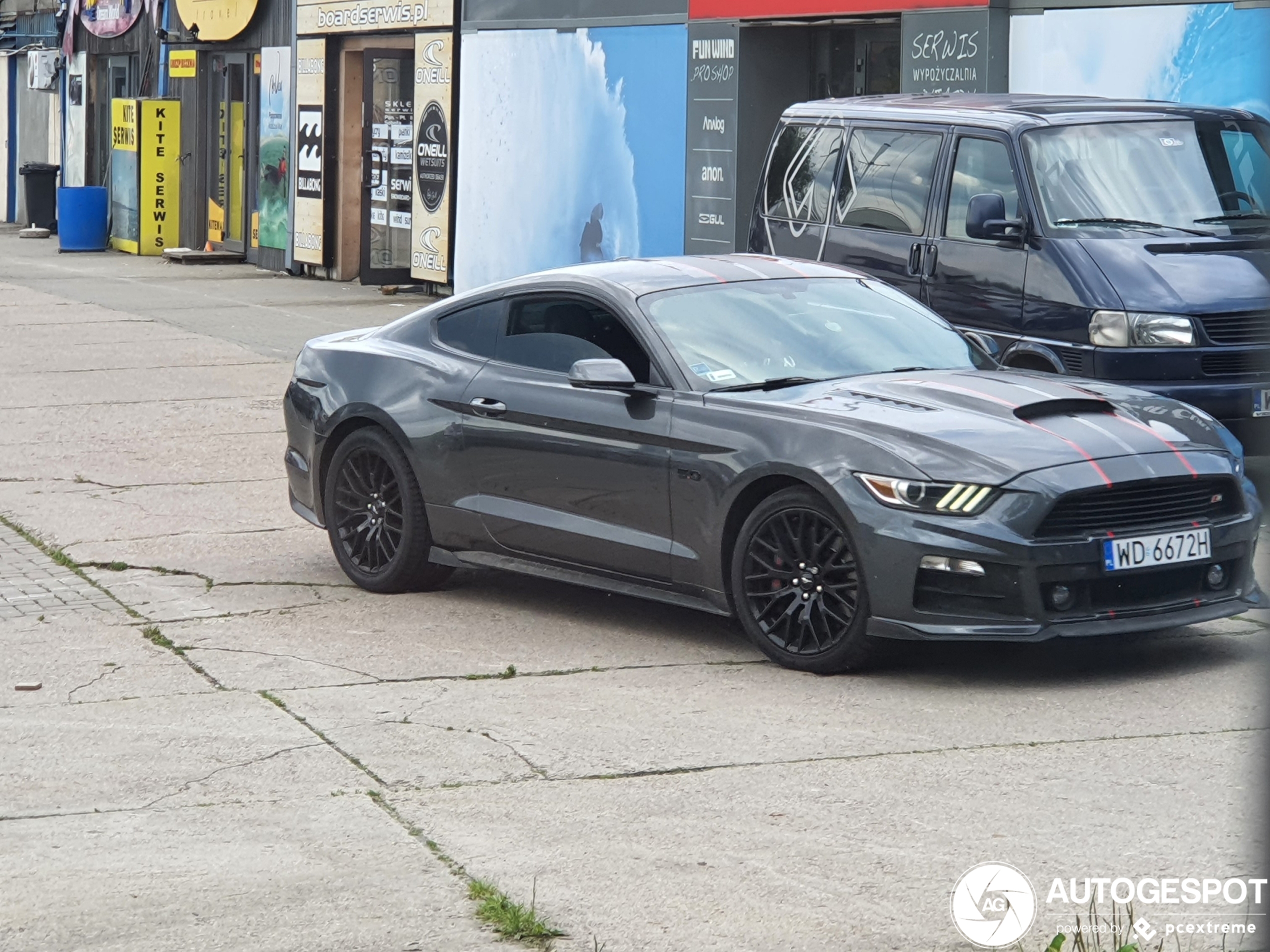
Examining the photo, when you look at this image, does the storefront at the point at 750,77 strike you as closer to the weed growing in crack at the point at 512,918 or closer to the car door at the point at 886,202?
the car door at the point at 886,202

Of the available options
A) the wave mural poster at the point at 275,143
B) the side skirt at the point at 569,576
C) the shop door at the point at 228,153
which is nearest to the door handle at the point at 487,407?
the side skirt at the point at 569,576

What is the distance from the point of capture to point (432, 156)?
76.1ft

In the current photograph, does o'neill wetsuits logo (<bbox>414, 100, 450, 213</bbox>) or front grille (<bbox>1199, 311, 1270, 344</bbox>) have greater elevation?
o'neill wetsuits logo (<bbox>414, 100, 450, 213</bbox>)

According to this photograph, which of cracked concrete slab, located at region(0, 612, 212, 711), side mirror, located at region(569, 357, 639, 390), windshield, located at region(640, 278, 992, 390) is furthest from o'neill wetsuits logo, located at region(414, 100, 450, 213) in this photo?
side mirror, located at region(569, 357, 639, 390)

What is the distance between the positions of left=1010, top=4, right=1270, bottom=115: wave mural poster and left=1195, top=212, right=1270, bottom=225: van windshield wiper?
217cm

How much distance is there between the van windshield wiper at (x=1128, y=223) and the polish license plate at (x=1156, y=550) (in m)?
3.62

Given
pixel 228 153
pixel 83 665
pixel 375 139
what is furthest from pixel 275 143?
pixel 83 665

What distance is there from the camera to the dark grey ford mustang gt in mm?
6719

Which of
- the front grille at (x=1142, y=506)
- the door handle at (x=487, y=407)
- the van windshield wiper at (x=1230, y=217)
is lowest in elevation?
the front grille at (x=1142, y=506)

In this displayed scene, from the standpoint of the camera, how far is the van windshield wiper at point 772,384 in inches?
295

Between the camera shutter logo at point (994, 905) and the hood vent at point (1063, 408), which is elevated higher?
the hood vent at point (1063, 408)

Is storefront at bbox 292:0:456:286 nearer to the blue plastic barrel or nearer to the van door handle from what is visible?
the blue plastic barrel

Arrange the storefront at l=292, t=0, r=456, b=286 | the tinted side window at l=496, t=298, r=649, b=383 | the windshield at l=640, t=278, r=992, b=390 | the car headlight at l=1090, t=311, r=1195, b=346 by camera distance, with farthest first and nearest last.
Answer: the storefront at l=292, t=0, r=456, b=286 < the car headlight at l=1090, t=311, r=1195, b=346 < the tinted side window at l=496, t=298, r=649, b=383 < the windshield at l=640, t=278, r=992, b=390

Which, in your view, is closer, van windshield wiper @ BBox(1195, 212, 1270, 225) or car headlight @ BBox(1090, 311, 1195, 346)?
car headlight @ BBox(1090, 311, 1195, 346)
